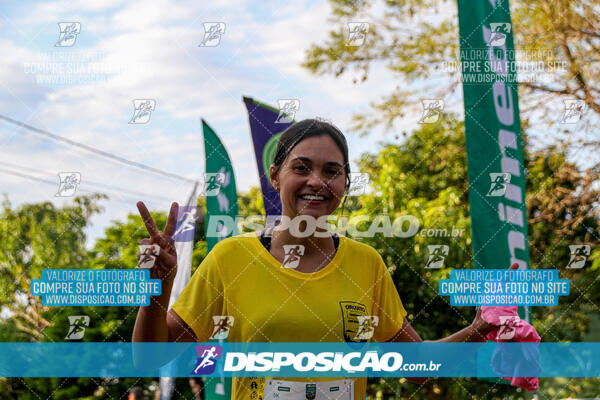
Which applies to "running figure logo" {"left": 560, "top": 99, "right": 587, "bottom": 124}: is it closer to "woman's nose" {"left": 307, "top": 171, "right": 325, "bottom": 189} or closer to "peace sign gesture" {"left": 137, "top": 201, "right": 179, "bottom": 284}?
"woman's nose" {"left": 307, "top": 171, "right": 325, "bottom": 189}

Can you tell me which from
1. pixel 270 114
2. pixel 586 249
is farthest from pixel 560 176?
pixel 270 114

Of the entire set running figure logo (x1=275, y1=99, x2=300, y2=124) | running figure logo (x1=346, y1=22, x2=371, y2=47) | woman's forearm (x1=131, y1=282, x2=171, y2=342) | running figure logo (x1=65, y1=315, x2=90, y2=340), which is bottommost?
woman's forearm (x1=131, y1=282, x2=171, y2=342)

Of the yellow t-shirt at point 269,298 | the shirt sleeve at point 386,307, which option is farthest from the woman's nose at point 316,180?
the shirt sleeve at point 386,307

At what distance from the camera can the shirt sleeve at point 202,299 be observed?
5.32 feet

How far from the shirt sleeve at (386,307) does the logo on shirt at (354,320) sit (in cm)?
7

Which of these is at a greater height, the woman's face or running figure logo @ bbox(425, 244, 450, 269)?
running figure logo @ bbox(425, 244, 450, 269)

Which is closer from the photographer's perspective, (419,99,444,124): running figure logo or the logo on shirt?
the logo on shirt

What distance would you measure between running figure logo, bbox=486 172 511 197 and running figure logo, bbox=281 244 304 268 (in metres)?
2.07

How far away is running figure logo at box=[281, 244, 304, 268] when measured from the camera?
1773 mm

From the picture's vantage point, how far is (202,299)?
5.32ft

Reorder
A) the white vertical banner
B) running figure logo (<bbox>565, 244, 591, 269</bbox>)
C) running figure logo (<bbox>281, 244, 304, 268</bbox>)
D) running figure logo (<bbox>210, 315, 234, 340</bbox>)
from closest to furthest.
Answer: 1. running figure logo (<bbox>210, 315, 234, 340</bbox>)
2. running figure logo (<bbox>281, 244, 304, 268</bbox>)
3. the white vertical banner
4. running figure logo (<bbox>565, 244, 591, 269</bbox>)

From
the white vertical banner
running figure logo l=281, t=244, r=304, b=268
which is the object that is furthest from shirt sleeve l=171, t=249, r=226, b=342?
the white vertical banner

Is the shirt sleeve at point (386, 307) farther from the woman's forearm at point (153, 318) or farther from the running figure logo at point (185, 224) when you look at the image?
the running figure logo at point (185, 224)

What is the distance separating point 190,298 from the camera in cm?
163
